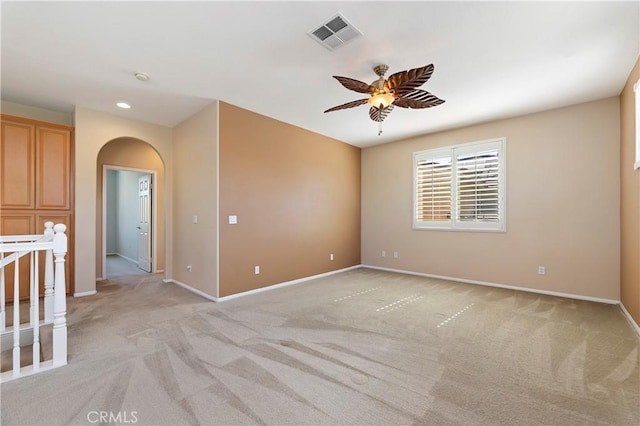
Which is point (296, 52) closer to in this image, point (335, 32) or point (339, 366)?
point (335, 32)

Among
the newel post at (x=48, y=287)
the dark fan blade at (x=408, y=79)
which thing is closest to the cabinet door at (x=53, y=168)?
the newel post at (x=48, y=287)

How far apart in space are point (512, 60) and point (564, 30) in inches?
19.4

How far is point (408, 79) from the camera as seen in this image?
254cm

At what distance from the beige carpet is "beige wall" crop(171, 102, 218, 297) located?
0.74m

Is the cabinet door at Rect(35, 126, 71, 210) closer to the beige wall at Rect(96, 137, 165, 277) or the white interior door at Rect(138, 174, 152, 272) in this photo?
the beige wall at Rect(96, 137, 165, 277)

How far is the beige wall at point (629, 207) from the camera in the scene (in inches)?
117

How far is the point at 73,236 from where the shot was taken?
426cm

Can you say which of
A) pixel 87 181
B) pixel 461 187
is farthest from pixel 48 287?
pixel 461 187

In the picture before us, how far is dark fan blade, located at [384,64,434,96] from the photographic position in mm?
2396

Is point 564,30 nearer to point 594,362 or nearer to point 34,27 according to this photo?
point 594,362

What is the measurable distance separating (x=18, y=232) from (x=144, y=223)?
2.52m

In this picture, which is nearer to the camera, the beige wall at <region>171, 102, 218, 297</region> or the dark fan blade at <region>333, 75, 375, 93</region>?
Answer: the dark fan blade at <region>333, 75, 375, 93</region>

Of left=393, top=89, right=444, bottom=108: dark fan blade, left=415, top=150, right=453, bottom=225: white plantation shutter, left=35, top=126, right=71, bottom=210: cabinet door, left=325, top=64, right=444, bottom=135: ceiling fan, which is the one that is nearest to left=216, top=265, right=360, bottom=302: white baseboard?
left=415, top=150, right=453, bottom=225: white plantation shutter

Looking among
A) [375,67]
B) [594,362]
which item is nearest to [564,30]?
[375,67]
